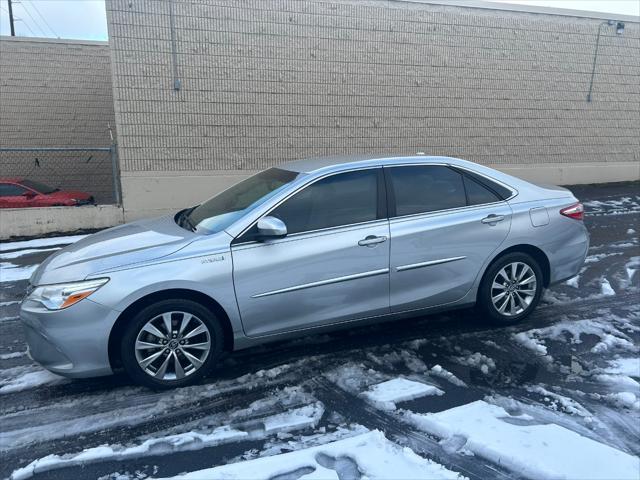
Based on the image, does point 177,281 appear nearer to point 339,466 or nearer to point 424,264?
point 339,466

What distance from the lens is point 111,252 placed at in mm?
3879

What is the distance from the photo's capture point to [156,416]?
3488mm

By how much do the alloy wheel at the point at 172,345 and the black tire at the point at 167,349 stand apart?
1 cm

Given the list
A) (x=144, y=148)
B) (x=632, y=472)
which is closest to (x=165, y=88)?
(x=144, y=148)

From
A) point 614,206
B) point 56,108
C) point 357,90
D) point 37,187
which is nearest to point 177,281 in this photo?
point 357,90

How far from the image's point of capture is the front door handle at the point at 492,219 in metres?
4.64

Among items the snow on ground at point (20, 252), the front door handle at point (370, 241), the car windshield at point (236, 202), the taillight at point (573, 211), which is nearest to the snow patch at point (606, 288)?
the taillight at point (573, 211)

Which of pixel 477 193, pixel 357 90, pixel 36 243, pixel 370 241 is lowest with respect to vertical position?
pixel 36 243

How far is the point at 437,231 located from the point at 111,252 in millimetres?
2618

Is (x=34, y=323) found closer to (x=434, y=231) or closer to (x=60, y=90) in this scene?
(x=434, y=231)

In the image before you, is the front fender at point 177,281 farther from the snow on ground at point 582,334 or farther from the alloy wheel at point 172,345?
the snow on ground at point 582,334

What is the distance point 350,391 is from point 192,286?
4.47 ft

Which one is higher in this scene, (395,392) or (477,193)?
(477,193)

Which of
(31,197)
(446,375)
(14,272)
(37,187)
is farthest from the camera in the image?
(37,187)
